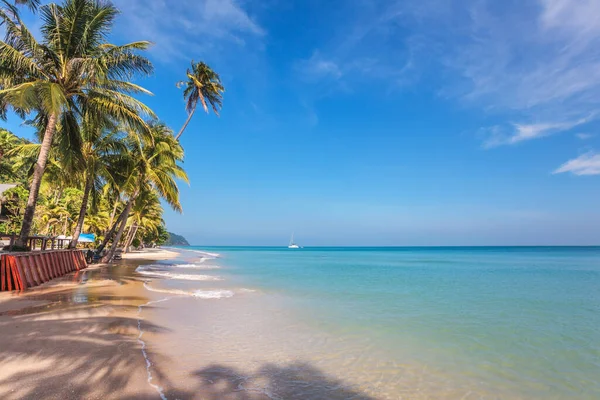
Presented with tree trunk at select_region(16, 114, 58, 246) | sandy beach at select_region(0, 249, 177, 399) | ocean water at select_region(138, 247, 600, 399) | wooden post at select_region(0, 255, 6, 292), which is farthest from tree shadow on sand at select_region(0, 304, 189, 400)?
tree trunk at select_region(16, 114, 58, 246)

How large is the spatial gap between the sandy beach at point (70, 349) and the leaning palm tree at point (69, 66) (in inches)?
237

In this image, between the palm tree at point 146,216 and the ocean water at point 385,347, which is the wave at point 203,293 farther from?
the palm tree at point 146,216

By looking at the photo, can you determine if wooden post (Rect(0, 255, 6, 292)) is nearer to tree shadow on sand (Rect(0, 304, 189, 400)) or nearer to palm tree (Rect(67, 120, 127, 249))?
tree shadow on sand (Rect(0, 304, 189, 400))

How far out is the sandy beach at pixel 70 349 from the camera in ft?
13.4

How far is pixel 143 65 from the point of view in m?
14.4

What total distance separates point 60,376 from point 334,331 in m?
5.44

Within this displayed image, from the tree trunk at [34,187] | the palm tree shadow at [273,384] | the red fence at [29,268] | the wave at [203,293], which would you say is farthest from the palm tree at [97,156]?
the palm tree shadow at [273,384]

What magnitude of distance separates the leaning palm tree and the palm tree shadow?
36.0ft

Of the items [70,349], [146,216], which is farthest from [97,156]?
[146,216]

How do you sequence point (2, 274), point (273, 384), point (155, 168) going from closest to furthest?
point (273, 384) < point (2, 274) < point (155, 168)

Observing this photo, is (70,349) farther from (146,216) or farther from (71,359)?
(146,216)

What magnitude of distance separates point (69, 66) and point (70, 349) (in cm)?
1185

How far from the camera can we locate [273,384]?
195 inches

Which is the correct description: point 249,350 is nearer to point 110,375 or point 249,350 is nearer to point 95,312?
point 110,375
